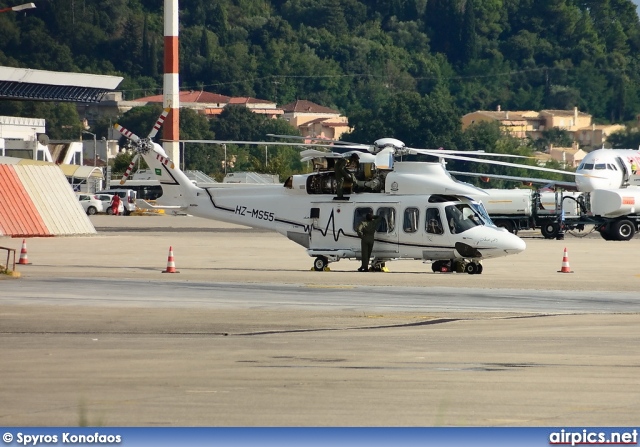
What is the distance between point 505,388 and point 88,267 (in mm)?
20707

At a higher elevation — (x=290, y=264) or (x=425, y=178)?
(x=425, y=178)

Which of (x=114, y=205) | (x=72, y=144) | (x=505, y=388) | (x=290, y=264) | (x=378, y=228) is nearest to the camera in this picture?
(x=505, y=388)

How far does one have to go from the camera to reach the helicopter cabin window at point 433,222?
104 ft

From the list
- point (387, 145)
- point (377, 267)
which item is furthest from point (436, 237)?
point (387, 145)

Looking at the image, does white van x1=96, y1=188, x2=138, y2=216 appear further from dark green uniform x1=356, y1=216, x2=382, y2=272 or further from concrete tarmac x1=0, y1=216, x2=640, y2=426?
concrete tarmac x1=0, y1=216, x2=640, y2=426

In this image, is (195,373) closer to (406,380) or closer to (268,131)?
(406,380)

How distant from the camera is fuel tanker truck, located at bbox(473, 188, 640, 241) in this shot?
52.8 meters

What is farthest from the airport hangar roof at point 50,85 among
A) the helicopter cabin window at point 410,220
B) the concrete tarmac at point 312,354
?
the concrete tarmac at point 312,354

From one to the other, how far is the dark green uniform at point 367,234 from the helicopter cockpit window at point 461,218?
1.69 metres

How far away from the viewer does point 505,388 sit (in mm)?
14297

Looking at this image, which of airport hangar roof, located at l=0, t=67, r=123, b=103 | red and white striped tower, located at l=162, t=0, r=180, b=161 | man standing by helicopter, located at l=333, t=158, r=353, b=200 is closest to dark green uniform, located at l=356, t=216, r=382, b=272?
man standing by helicopter, located at l=333, t=158, r=353, b=200

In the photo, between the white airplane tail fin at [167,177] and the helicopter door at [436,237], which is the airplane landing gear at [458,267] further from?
the white airplane tail fin at [167,177]

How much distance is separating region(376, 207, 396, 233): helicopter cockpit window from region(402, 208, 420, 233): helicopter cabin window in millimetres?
279

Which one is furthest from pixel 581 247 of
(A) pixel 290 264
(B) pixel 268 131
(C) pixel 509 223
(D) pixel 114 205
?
(B) pixel 268 131
